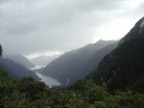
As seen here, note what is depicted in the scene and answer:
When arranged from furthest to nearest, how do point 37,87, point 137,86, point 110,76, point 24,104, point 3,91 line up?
point 110,76 < point 137,86 < point 37,87 < point 3,91 < point 24,104

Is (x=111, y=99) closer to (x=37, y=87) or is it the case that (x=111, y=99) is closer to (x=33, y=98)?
(x=33, y=98)

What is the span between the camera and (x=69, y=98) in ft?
264

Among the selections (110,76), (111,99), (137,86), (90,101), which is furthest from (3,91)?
(110,76)

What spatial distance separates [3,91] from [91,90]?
60.1 feet

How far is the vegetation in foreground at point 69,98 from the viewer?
57469 mm

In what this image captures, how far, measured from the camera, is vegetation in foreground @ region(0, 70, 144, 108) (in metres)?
57.5

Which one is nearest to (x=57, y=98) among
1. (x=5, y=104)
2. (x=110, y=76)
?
(x=5, y=104)

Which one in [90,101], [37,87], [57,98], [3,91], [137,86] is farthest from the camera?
[137,86]

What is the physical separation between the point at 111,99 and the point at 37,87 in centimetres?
3957

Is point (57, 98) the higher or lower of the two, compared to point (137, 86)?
lower

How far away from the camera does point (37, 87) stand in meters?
95.4

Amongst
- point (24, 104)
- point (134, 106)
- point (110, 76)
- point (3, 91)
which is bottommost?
point (134, 106)

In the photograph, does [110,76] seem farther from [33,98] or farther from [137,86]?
[33,98]

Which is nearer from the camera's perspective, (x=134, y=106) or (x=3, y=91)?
(x=134, y=106)
